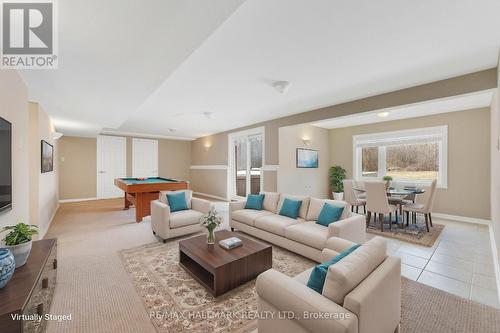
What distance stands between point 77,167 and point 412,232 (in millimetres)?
9797

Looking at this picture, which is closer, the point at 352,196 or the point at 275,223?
the point at 275,223

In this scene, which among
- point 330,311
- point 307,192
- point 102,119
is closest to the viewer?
point 330,311

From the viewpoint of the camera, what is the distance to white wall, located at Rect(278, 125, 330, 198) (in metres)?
5.97

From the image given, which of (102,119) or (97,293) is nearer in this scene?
(97,293)

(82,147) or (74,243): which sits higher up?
(82,147)

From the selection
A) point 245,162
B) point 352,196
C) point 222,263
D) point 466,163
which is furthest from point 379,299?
point 245,162

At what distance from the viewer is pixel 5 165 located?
1929 mm

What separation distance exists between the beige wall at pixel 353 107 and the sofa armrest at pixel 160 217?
3.24 metres

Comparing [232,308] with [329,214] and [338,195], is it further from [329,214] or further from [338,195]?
[338,195]

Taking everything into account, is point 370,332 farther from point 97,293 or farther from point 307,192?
point 307,192

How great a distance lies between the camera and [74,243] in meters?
3.46

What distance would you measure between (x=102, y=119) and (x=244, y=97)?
10.5 ft

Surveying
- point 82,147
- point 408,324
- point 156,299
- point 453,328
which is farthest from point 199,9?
point 82,147

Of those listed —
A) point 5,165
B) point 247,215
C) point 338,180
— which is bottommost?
point 247,215
